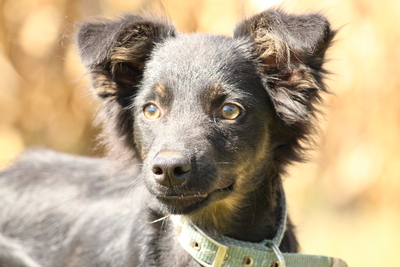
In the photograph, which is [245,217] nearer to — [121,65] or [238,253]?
[238,253]

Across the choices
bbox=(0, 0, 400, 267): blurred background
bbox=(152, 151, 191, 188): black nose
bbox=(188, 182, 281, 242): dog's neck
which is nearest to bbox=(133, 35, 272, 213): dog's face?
bbox=(152, 151, 191, 188): black nose

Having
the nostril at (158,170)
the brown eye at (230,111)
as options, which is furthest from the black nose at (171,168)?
the brown eye at (230,111)

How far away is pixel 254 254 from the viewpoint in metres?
3.89

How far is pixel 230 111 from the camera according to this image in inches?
154

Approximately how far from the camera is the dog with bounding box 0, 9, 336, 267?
3.67 m

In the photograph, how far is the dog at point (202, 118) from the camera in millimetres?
3674

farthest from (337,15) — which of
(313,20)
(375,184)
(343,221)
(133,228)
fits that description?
(133,228)

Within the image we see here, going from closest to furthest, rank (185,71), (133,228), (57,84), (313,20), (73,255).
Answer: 1. (313,20)
2. (185,71)
3. (133,228)
4. (73,255)
5. (57,84)

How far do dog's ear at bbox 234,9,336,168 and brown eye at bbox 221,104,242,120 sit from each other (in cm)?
35

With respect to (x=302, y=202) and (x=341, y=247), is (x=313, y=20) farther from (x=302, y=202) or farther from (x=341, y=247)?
(x=302, y=202)

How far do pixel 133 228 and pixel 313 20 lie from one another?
2260 millimetres

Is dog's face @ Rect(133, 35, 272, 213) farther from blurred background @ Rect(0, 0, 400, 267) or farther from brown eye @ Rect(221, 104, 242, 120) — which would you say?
blurred background @ Rect(0, 0, 400, 267)

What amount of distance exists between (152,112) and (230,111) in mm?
614

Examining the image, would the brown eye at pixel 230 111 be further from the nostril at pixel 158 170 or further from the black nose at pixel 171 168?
the nostril at pixel 158 170
